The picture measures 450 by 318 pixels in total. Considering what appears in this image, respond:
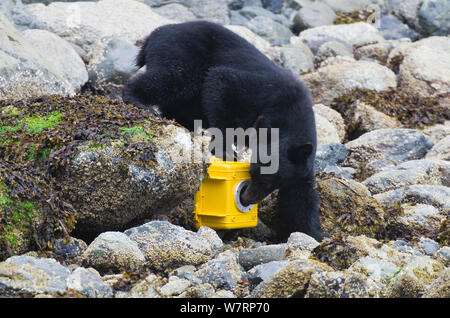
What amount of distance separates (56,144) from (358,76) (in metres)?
6.93

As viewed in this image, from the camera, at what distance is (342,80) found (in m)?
10.1

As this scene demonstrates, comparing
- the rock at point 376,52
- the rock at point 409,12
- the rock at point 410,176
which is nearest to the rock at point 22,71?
the rock at point 410,176

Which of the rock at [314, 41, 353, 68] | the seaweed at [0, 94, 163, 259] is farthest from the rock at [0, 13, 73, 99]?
the rock at [314, 41, 353, 68]

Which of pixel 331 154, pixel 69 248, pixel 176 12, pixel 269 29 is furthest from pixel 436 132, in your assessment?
pixel 176 12

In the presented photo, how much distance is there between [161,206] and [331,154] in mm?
3198

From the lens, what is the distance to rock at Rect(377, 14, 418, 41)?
1686 cm

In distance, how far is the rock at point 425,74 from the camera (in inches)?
407

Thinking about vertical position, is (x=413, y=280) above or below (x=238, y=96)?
below

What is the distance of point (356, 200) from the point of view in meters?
5.52

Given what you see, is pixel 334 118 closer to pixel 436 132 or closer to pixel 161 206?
pixel 436 132

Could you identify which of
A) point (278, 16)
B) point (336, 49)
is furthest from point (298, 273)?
point (278, 16)

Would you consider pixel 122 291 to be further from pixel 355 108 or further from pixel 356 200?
pixel 355 108

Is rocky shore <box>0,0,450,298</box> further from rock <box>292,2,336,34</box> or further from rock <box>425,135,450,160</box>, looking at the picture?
rock <box>292,2,336,34</box>

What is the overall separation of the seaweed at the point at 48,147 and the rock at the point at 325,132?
12.3 ft
